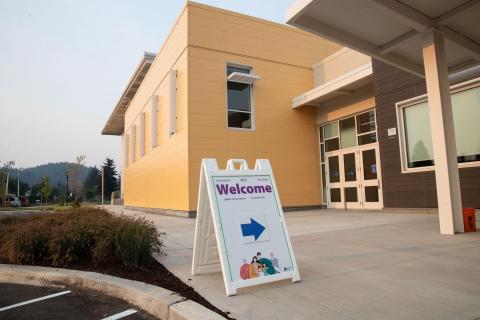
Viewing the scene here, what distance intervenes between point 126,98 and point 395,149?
Result: 2714cm

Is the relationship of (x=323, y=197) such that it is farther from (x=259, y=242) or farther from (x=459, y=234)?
(x=259, y=242)

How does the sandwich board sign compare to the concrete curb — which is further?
the sandwich board sign

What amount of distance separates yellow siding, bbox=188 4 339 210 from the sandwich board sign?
32.7 ft

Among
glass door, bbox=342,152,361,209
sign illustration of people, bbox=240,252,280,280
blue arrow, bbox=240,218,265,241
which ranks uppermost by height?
glass door, bbox=342,152,361,209

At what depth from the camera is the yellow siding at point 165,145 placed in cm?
1557

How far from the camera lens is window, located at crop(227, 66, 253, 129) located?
16109 millimetres

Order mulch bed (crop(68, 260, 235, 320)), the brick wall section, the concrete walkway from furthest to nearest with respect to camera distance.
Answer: the brick wall section → mulch bed (crop(68, 260, 235, 320)) → the concrete walkway

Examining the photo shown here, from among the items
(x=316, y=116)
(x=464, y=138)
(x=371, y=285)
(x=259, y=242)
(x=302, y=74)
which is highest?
(x=302, y=74)

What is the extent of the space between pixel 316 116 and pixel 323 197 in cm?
408

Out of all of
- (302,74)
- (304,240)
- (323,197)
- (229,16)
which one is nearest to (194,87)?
(229,16)

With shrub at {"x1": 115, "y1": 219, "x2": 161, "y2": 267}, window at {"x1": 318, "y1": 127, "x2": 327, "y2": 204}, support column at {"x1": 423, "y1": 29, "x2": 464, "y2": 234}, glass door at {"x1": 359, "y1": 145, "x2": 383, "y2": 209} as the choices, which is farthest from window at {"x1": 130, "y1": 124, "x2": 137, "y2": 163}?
support column at {"x1": 423, "y1": 29, "x2": 464, "y2": 234}

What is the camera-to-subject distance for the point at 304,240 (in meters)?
7.52

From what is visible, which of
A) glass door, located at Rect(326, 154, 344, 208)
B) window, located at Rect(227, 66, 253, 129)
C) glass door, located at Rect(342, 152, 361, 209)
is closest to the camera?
glass door, located at Rect(342, 152, 361, 209)

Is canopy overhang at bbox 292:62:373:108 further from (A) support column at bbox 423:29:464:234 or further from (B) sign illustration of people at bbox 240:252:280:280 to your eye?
(B) sign illustration of people at bbox 240:252:280:280
